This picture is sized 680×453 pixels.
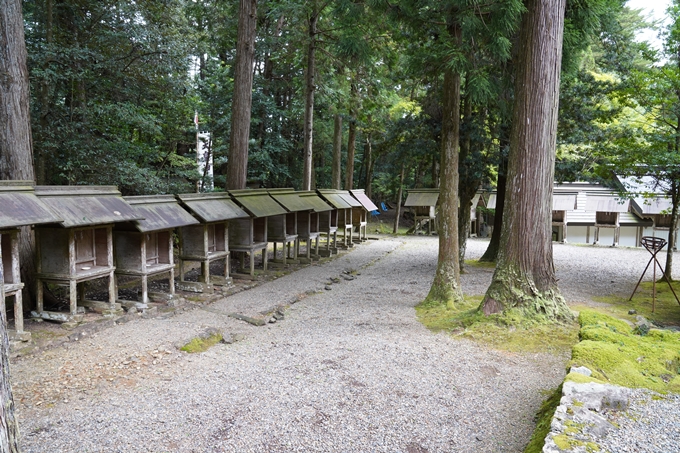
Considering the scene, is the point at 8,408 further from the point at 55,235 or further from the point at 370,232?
the point at 370,232

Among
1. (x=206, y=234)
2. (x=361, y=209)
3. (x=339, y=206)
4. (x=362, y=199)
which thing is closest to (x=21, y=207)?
(x=206, y=234)

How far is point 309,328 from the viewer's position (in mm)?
6758

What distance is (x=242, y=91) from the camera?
37.0 ft

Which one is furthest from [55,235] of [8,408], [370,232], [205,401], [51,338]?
[370,232]

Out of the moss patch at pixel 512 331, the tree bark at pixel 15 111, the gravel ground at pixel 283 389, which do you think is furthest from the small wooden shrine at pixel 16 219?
the moss patch at pixel 512 331

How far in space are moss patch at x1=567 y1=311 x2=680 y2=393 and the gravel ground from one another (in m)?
0.62

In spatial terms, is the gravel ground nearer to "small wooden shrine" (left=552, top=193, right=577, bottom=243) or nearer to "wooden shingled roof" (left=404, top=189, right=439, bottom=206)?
"wooden shingled roof" (left=404, top=189, right=439, bottom=206)

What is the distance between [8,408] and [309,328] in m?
4.97

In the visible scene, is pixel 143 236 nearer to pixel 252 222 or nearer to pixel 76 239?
pixel 76 239

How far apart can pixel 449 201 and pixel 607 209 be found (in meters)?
18.3

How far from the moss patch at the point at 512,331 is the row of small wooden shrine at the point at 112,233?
462cm

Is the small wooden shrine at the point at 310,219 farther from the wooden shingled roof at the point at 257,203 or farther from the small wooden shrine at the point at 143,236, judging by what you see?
the small wooden shrine at the point at 143,236

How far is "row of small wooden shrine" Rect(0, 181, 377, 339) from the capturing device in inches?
210

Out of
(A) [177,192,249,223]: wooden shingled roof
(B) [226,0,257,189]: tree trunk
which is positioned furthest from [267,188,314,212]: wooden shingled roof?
(A) [177,192,249,223]: wooden shingled roof
